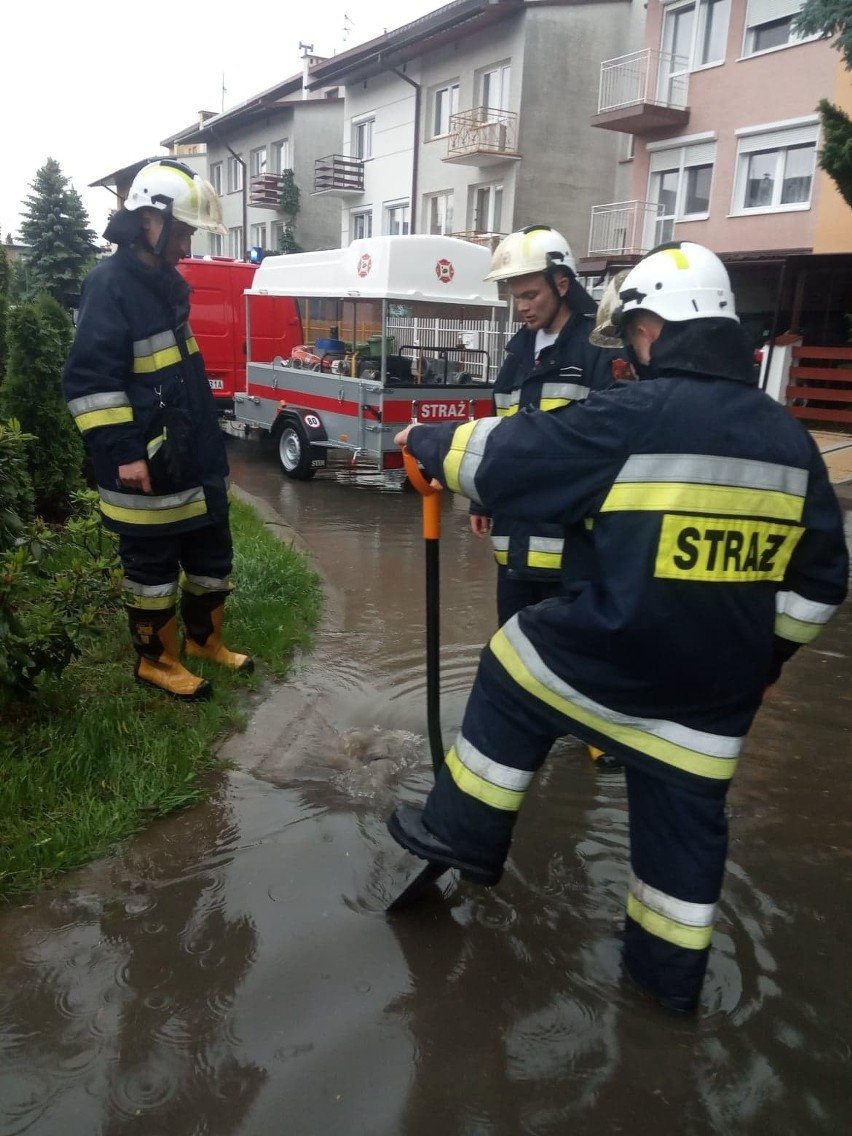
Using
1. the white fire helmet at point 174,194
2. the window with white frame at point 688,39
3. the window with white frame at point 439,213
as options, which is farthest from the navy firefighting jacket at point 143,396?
the window with white frame at point 439,213

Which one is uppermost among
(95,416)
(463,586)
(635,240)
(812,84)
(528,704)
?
(812,84)

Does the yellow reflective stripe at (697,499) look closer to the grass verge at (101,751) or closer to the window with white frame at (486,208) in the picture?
the grass verge at (101,751)

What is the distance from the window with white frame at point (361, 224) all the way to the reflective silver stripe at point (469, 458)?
A: 1076 inches

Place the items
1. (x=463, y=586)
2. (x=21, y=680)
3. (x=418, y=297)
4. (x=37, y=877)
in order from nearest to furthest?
1. (x=37, y=877)
2. (x=21, y=680)
3. (x=463, y=586)
4. (x=418, y=297)

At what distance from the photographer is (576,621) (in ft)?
7.47

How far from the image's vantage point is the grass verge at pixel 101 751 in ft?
9.80

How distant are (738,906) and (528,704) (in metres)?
1.12

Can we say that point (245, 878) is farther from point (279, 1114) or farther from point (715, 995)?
point (715, 995)

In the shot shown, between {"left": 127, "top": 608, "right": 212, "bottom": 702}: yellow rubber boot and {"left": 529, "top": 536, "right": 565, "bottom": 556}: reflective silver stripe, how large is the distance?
1659mm

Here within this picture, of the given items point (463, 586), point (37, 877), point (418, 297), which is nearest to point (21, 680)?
point (37, 877)

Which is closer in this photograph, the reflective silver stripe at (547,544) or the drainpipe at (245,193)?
the reflective silver stripe at (547,544)

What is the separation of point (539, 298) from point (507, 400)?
0.47 m

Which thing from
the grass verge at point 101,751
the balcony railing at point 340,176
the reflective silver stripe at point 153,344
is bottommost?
the grass verge at point 101,751

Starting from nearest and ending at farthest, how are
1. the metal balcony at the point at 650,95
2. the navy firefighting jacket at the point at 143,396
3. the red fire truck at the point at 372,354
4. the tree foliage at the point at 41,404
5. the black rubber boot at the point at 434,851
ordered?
the black rubber boot at the point at 434,851
the navy firefighting jacket at the point at 143,396
the tree foliage at the point at 41,404
the red fire truck at the point at 372,354
the metal balcony at the point at 650,95
